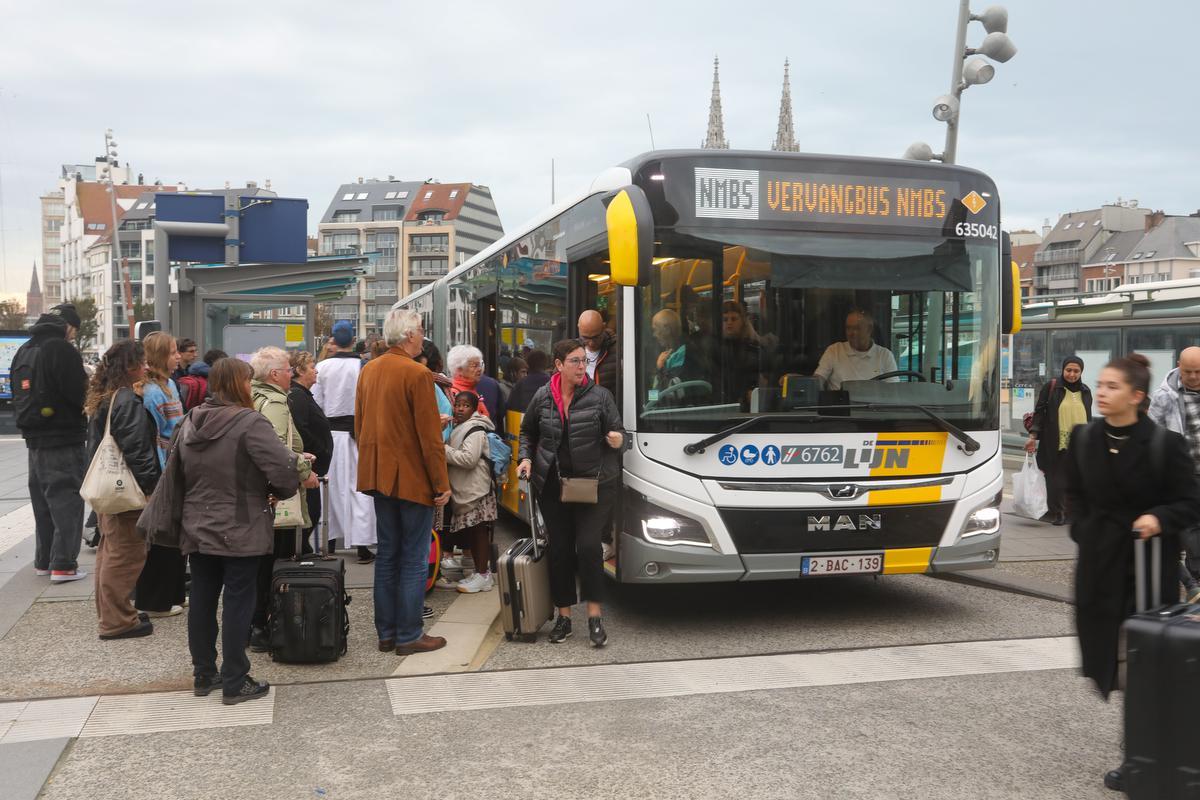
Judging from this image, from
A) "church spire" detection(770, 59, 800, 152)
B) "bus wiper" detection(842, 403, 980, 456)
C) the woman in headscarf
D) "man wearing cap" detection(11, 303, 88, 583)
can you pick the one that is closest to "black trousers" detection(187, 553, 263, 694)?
"man wearing cap" detection(11, 303, 88, 583)

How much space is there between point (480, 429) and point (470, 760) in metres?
3.19

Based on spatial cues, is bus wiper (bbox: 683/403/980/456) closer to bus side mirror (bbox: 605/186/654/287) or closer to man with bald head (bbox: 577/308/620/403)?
man with bald head (bbox: 577/308/620/403)

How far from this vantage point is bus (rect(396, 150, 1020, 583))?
6418 mm

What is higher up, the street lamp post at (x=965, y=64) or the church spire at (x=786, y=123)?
the church spire at (x=786, y=123)

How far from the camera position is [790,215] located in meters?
6.63


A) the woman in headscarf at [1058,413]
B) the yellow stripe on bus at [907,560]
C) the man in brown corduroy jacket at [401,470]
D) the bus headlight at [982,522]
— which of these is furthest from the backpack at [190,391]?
the woman in headscarf at [1058,413]

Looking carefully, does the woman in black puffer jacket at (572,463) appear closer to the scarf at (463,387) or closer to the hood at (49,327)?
the scarf at (463,387)

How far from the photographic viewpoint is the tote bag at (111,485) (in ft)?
20.5

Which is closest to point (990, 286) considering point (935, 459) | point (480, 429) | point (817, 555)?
point (935, 459)

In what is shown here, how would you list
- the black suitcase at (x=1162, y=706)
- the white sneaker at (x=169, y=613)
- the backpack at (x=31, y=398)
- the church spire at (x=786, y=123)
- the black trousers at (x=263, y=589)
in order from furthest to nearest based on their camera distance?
the church spire at (x=786, y=123)
the backpack at (x=31, y=398)
the white sneaker at (x=169, y=613)
the black trousers at (x=263, y=589)
the black suitcase at (x=1162, y=706)

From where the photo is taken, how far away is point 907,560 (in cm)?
667

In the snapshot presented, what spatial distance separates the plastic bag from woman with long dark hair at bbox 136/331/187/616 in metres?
7.82

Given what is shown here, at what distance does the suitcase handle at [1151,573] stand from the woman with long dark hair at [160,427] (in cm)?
520

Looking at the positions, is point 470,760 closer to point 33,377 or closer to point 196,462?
point 196,462
